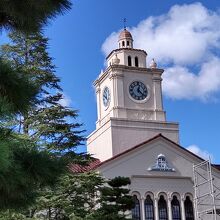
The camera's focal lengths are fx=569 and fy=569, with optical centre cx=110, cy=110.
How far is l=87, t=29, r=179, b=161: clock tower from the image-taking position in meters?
40.9

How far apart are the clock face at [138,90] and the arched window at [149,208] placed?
32.2 ft

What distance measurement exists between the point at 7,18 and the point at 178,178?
104 feet

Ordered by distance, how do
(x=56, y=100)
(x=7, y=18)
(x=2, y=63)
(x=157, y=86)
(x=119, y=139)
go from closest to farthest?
(x=2, y=63) < (x=7, y=18) < (x=56, y=100) < (x=119, y=139) < (x=157, y=86)

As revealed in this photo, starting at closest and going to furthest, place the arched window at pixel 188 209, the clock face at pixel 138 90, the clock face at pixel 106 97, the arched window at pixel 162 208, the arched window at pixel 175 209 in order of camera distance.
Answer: the arched window at pixel 162 208, the arched window at pixel 175 209, the arched window at pixel 188 209, the clock face at pixel 138 90, the clock face at pixel 106 97

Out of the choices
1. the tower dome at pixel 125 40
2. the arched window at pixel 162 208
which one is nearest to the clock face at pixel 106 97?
the tower dome at pixel 125 40

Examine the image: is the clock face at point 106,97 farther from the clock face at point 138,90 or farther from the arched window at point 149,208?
the arched window at point 149,208

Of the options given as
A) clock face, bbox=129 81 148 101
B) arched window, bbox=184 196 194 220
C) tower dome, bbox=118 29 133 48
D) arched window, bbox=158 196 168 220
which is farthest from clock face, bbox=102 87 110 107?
arched window, bbox=184 196 194 220

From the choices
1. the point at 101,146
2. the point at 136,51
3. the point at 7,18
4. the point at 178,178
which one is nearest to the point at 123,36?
the point at 136,51

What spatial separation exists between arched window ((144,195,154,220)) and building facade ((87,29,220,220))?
0.21 ft

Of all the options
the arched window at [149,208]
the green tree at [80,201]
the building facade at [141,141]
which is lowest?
the green tree at [80,201]

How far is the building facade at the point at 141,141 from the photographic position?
36.5 meters

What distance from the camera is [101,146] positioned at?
41.9 m

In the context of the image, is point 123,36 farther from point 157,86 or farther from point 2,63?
point 2,63

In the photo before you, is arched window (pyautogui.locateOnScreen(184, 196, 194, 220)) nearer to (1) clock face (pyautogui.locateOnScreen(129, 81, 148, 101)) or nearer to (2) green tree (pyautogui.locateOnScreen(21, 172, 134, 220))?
(1) clock face (pyautogui.locateOnScreen(129, 81, 148, 101))
